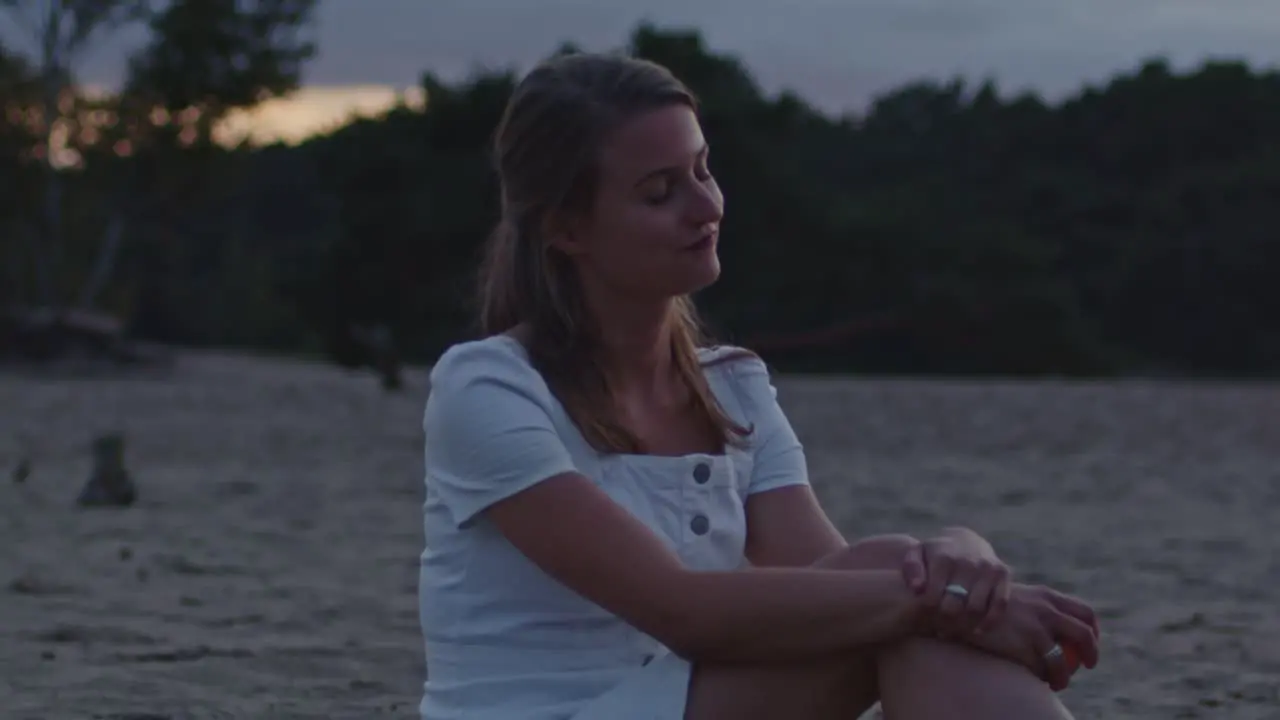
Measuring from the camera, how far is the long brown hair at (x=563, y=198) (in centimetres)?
231

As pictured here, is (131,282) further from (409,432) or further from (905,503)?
(905,503)

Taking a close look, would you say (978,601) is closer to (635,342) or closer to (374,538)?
(635,342)

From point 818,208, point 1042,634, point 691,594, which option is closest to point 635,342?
point 691,594

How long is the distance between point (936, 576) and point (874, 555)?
148mm

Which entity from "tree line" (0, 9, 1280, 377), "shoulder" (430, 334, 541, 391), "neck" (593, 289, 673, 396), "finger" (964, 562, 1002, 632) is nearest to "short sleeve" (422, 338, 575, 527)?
"shoulder" (430, 334, 541, 391)

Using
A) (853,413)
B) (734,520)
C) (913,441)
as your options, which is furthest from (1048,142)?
(734,520)

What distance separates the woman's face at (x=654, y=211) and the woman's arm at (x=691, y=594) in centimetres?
32

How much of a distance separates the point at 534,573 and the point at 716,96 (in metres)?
27.0

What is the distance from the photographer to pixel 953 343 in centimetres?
3084

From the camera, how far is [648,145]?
233cm

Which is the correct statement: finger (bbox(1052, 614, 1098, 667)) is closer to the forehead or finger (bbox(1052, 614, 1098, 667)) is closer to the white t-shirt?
the white t-shirt

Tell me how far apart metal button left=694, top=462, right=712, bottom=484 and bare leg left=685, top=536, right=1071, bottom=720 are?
0.87 ft

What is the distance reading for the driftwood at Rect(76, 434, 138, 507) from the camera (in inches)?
305

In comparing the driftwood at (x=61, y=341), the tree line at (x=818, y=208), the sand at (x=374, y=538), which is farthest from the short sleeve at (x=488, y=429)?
the driftwood at (x=61, y=341)
